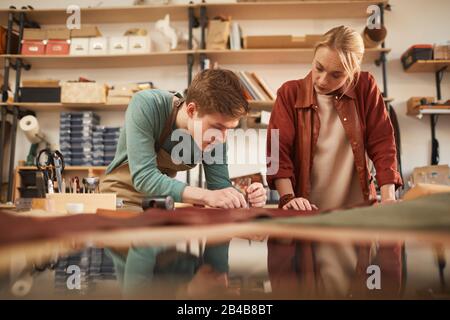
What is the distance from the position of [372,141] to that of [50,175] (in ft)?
3.73

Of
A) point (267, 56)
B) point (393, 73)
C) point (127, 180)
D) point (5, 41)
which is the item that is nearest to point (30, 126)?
point (5, 41)

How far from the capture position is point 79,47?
333 centimetres

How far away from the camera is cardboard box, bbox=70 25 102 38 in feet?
11.0

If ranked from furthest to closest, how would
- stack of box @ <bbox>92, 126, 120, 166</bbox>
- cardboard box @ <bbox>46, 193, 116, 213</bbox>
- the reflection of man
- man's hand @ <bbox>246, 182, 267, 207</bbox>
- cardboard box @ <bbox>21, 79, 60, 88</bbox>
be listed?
cardboard box @ <bbox>21, 79, 60, 88</bbox>, stack of box @ <bbox>92, 126, 120, 166</bbox>, man's hand @ <bbox>246, 182, 267, 207</bbox>, cardboard box @ <bbox>46, 193, 116, 213</bbox>, the reflection of man

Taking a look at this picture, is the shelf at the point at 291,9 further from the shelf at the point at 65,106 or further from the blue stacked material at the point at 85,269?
the blue stacked material at the point at 85,269

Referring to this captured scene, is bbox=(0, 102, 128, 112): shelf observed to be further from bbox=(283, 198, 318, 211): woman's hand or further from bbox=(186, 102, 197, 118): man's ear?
bbox=(283, 198, 318, 211): woman's hand

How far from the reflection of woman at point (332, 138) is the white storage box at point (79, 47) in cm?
246

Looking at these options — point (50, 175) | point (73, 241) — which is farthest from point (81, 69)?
point (73, 241)

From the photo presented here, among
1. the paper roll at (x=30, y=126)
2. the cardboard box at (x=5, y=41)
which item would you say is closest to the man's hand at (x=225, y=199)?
the paper roll at (x=30, y=126)

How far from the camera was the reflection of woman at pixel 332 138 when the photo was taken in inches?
52.4

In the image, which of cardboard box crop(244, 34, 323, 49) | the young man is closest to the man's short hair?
the young man

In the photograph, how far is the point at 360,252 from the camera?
15.5 inches

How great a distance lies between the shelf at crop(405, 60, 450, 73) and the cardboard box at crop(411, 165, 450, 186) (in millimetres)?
853

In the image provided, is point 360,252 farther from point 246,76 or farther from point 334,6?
point 334,6
